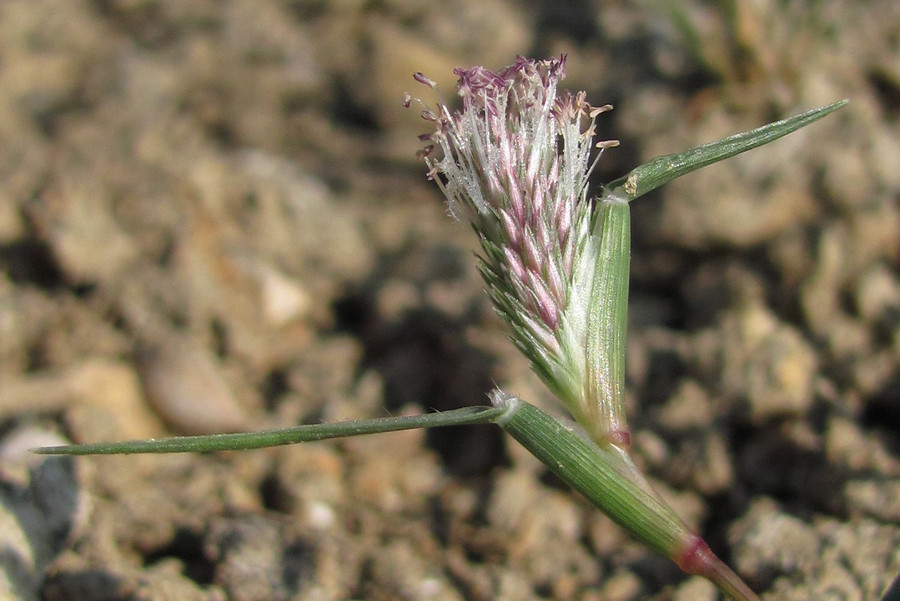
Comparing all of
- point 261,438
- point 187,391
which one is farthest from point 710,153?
point 187,391

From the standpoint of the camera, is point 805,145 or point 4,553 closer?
point 4,553

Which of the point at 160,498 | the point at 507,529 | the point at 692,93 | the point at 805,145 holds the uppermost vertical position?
the point at 692,93

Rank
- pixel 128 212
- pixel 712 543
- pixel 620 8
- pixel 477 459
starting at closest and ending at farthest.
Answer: pixel 712 543 < pixel 477 459 < pixel 128 212 < pixel 620 8

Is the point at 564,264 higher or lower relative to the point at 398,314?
lower

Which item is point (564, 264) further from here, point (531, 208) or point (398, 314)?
point (398, 314)

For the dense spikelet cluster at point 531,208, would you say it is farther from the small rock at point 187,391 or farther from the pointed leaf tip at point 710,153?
the small rock at point 187,391

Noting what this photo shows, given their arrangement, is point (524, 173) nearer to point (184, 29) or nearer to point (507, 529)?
point (507, 529)

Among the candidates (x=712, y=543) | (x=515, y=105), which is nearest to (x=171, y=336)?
(x=515, y=105)

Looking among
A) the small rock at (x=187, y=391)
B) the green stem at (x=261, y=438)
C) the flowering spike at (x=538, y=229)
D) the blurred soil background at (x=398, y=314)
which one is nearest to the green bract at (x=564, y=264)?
the flowering spike at (x=538, y=229)
